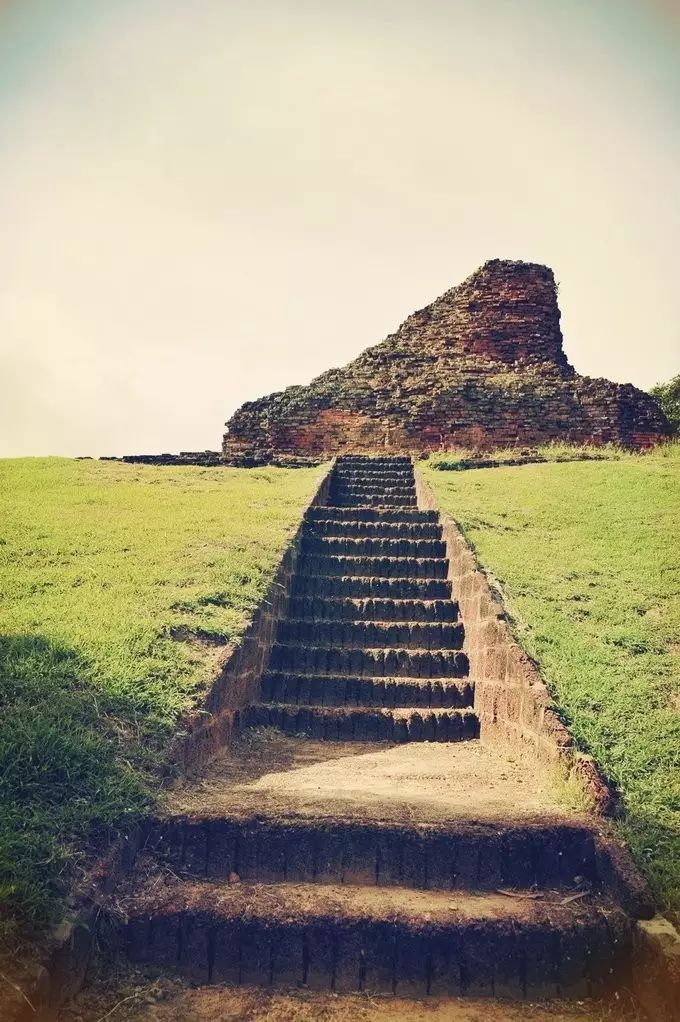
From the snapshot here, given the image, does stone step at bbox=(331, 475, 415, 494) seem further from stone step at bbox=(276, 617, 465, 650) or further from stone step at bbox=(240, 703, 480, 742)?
stone step at bbox=(240, 703, 480, 742)

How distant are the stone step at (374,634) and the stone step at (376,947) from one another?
3345mm

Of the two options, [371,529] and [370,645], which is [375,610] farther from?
[371,529]

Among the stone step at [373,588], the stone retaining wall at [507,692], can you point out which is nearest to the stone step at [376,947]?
the stone retaining wall at [507,692]

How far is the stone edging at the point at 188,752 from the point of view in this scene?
2.40 meters

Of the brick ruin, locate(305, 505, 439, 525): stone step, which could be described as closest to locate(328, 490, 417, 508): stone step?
locate(305, 505, 439, 525): stone step

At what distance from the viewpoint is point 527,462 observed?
1350 centimetres

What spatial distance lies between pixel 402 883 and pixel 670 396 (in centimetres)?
2731

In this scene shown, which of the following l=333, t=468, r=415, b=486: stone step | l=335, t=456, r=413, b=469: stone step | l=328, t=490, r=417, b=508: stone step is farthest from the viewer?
l=335, t=456, r=413, b=469: stone step

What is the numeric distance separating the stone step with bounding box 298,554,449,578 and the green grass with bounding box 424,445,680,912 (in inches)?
20.0

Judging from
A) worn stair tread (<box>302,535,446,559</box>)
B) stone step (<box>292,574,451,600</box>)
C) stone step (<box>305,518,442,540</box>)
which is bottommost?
stone step (<box>292,574,451,600</box>)

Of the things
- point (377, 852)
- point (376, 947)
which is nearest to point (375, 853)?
point (377, 852)

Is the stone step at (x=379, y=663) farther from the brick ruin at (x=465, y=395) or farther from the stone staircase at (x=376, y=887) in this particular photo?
the brick ruin at (x=465, y=395)

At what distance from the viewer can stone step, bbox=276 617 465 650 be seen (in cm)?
620

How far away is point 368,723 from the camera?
5.13m
